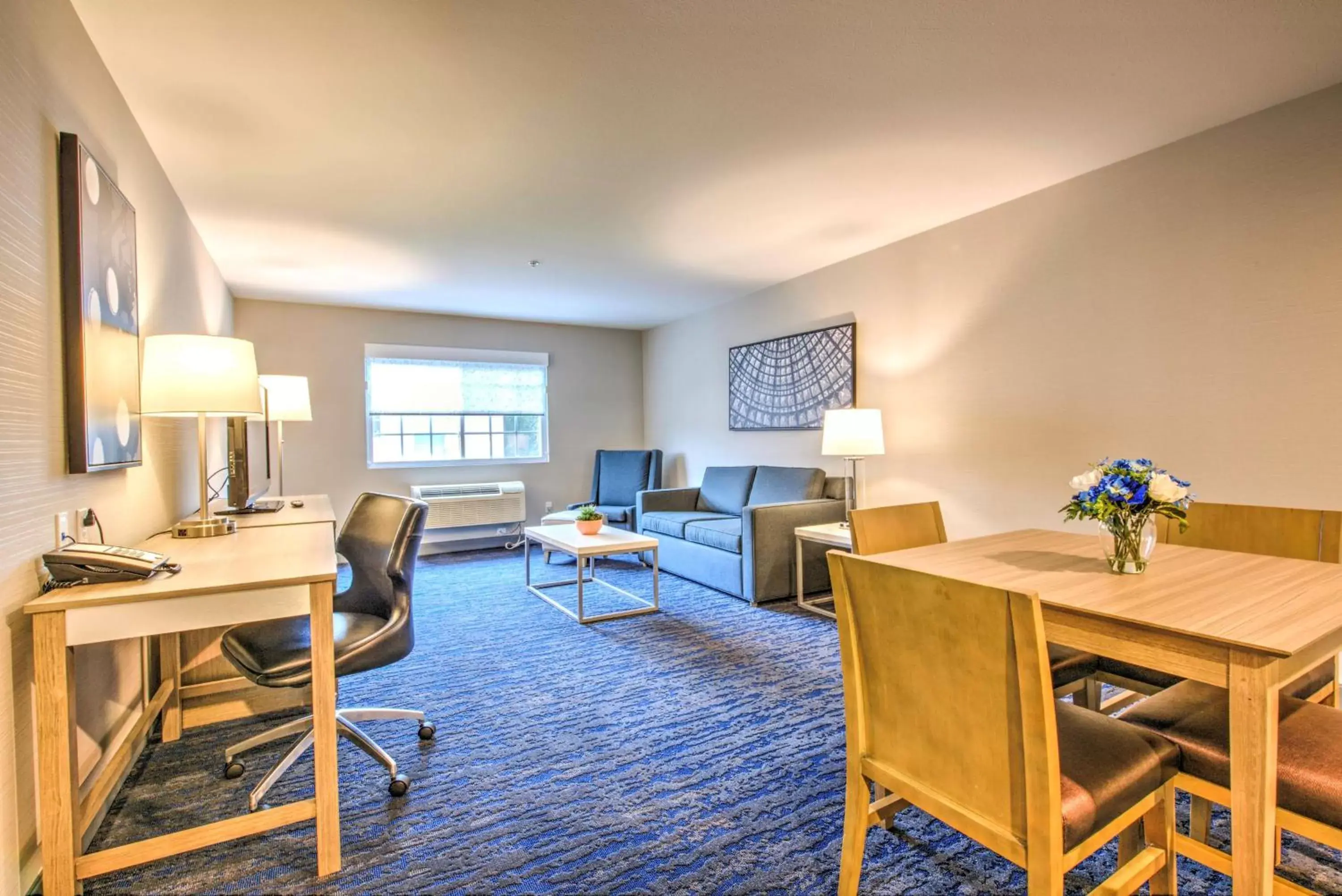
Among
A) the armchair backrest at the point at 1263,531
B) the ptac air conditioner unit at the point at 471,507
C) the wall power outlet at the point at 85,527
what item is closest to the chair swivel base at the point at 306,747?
the wall power outlet at the point at 85,527

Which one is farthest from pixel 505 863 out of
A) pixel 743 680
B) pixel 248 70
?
pixel 248 70

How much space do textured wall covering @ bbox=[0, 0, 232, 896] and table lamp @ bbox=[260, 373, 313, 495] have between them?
1.58 metres

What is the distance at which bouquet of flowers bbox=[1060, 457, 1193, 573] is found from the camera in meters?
1.55

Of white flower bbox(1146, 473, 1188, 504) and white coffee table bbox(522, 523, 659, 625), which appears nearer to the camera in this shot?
white flower bbox(1146, 473, 1188, 504)

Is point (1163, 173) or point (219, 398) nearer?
point (219, 398)

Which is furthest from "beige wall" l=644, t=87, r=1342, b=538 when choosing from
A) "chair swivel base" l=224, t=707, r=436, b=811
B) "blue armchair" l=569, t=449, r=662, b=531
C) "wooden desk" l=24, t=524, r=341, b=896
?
"wooden desk" l=24, t=524, r=341, b=896

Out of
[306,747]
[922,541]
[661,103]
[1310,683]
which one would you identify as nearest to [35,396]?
[306,747]

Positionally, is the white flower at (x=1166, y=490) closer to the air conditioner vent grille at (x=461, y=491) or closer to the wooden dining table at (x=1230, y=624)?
the wooden dining table at (x=1230, y=624)

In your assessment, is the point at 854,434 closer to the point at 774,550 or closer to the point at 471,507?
the point at 774,550

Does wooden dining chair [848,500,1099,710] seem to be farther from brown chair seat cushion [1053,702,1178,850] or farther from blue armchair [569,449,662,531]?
blue armchair [569,449,662,531]

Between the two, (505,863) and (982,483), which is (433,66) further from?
(982,483)

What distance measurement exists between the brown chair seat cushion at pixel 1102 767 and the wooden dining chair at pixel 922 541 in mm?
376

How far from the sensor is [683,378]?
6.32 meters

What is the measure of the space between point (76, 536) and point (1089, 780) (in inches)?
100
